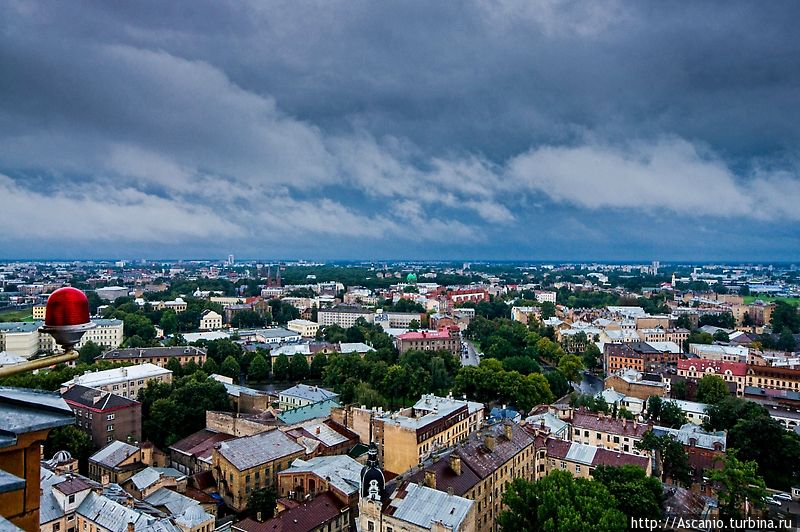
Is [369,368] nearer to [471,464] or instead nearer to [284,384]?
[284,384]

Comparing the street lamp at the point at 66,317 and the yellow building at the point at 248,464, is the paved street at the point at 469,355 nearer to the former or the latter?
the yellow building at the point at 248,464

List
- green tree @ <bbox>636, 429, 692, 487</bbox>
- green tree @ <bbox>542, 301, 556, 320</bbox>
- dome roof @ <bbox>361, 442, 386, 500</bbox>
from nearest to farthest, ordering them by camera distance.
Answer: dome roof @ <bbox>361, 442, 386, 500</bbox> → green tree @ <bbox>636, 429, 692, 487</bbox> → green tree @ <bbox>542, 301, 556, 320</bbox>

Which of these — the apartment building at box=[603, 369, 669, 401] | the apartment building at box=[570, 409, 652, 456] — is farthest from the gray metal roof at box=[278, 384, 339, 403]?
the apartment building at box=[603, 369, 669, 401]

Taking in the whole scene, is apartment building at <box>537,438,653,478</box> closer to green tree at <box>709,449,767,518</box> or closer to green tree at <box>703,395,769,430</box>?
green tree at <box>709,449,767,518</box>

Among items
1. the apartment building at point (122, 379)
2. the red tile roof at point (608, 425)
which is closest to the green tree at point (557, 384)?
the red tile roof at point (608, 425)

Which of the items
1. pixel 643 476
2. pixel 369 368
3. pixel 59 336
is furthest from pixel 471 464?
pixel 369 368
